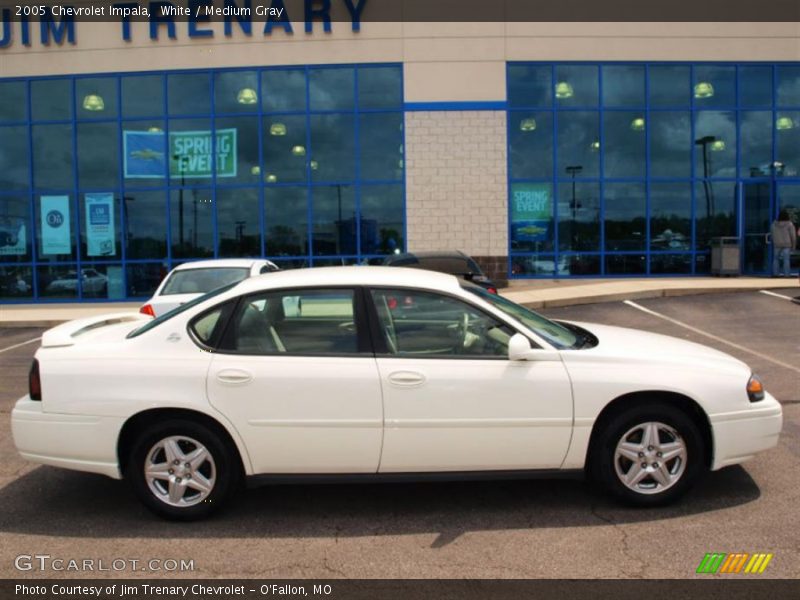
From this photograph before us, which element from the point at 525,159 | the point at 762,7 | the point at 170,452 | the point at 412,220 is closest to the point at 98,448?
the point at 170,452

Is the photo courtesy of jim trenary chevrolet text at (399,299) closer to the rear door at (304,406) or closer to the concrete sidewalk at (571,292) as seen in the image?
the rear door at (304,406)

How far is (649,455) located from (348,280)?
2.15 metres

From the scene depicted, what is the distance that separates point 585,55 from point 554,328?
15.9 metres

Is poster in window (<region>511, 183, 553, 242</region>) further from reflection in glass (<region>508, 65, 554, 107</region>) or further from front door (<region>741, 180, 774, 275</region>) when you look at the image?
front door (<region>741, 180, 774, 275</region>)

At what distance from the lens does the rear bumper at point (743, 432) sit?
4.36 m

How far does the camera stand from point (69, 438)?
171 inches

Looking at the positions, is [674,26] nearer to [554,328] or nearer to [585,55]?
[585,55]

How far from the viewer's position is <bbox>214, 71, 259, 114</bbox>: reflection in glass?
1897 cm

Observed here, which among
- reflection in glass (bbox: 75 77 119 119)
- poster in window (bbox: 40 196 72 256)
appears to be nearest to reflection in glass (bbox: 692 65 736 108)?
reflection in glass (bbox: 75 77 119 119)

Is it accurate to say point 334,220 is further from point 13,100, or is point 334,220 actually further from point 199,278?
point 199,278

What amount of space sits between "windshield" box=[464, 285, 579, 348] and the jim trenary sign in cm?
1545

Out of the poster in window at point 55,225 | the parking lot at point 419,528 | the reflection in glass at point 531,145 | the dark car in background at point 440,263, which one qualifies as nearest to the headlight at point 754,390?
the parking lot at point 419,528

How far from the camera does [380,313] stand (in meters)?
4.48

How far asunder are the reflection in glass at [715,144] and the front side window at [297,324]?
686 inches
